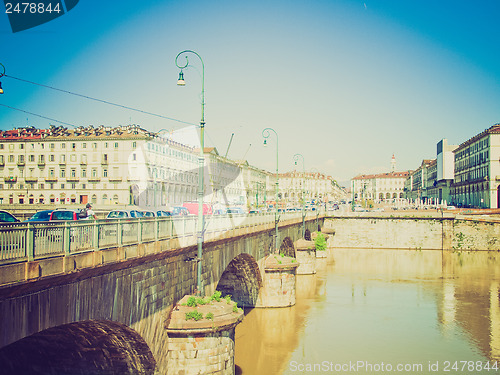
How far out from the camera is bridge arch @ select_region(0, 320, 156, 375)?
14.4m

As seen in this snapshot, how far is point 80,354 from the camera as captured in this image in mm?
15414

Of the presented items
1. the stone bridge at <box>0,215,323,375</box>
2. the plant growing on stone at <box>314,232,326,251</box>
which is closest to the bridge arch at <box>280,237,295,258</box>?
the plant growing on stone at <box>314,232,326,251</box>

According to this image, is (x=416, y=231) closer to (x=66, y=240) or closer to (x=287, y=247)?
(x=287, y=247)

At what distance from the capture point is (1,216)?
1859 cm

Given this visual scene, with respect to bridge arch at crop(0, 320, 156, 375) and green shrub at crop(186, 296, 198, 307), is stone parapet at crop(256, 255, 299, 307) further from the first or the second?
bridge arch at crop(0, 320, 156, 375)

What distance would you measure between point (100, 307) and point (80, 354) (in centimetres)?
455

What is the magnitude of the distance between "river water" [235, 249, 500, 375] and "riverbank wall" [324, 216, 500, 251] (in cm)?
2276

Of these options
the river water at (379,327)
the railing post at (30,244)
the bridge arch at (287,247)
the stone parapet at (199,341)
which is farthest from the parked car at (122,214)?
the bridge arch at (287,247)

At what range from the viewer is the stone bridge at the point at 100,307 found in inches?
369

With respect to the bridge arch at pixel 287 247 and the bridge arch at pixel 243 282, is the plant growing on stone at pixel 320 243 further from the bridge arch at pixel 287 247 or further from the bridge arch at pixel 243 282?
the bridge arch at pixel 243 282

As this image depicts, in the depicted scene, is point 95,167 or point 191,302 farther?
point 95,167

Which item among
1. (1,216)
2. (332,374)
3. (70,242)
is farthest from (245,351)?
(70,242)

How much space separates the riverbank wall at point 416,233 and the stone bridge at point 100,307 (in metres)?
66.7
